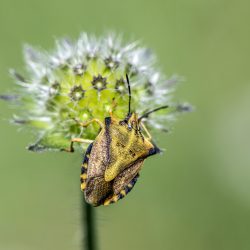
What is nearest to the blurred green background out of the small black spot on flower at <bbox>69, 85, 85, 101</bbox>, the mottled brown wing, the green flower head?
the green flower head

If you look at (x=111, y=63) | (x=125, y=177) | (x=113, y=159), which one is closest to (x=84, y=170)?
(x=113, y=159)

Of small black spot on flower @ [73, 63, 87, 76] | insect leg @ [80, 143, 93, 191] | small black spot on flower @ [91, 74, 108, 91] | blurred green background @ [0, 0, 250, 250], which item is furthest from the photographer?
blurred green background @ [0, 0, 250, 250]

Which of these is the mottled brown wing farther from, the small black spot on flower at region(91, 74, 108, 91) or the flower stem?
the small black spot on flower at region(91, 74, 108, 91)

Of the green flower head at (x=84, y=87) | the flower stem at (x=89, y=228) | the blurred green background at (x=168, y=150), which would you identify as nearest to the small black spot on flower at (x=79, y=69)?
the green flower head at (x=84, y=87)

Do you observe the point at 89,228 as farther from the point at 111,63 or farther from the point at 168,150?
the point at 168,150

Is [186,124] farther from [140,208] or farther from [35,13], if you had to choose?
[35,13]

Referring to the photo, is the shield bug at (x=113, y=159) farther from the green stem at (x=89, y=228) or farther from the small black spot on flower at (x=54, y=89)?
the small black spot on flower at (x=54, y=89)

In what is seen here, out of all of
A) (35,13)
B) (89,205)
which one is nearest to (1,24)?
(35,13)
